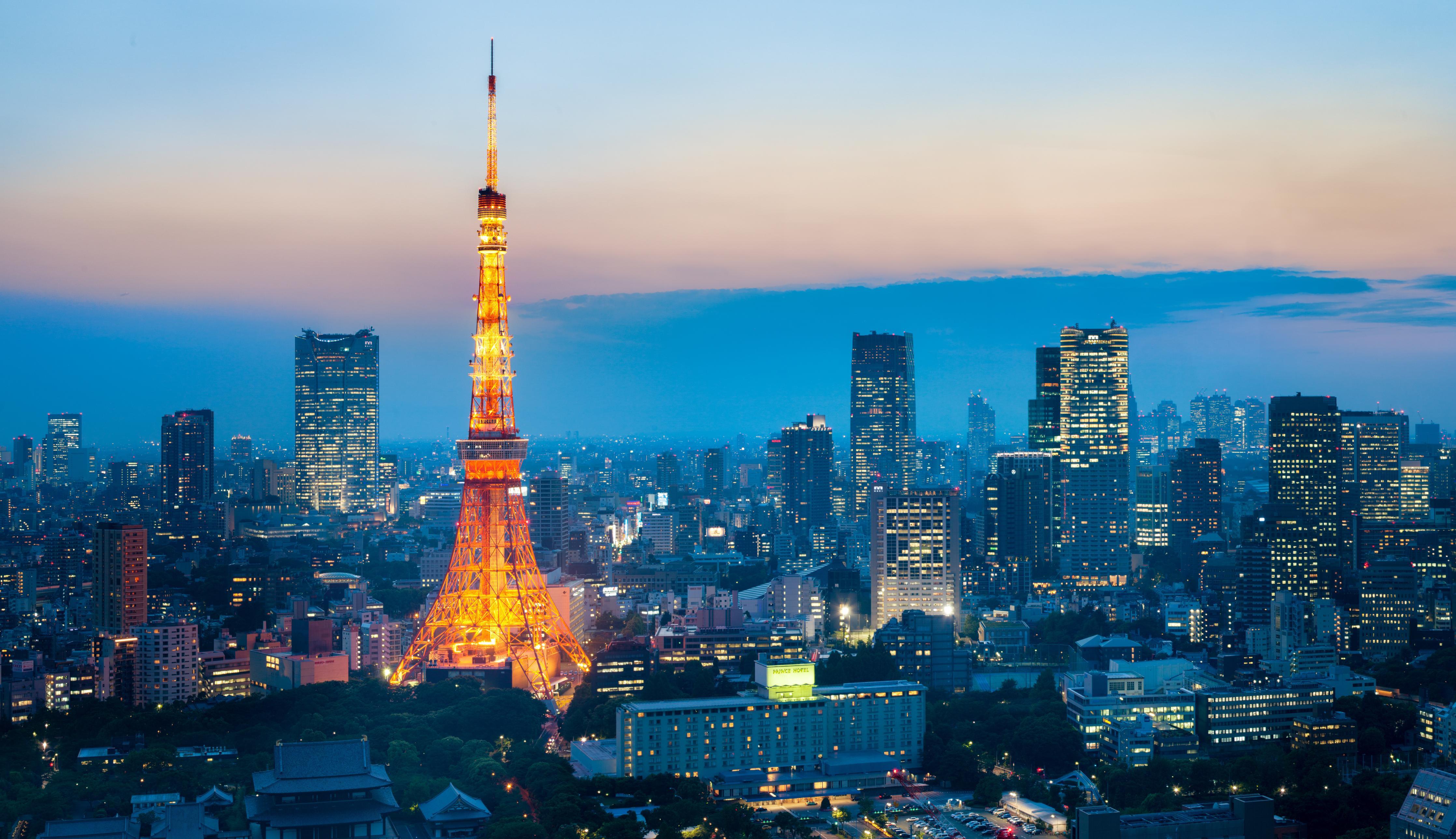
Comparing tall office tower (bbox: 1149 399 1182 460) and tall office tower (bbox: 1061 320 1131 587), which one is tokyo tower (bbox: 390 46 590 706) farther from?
tall office tower (bbox: 1149 399 1182 460)

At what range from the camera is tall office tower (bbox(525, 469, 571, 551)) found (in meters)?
49.6

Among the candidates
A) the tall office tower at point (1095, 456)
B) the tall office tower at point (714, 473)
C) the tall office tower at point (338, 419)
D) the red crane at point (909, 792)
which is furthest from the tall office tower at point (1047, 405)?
the red crane at point (909, 792)

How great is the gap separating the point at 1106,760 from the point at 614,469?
70.2m

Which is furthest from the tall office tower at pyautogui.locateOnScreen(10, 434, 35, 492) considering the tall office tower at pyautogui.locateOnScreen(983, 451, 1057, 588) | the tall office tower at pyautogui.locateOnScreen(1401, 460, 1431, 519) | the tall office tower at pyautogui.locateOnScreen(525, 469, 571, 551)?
the tall office tower at pyautogui.locateOnScreen(1401, 460, 1431, 519)

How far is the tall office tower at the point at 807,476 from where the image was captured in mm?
64562

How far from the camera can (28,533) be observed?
46.8m

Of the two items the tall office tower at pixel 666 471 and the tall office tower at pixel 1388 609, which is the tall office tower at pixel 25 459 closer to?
the tall office tower at pixel 666 471

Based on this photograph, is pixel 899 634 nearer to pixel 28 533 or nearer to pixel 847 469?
pixel 28 533

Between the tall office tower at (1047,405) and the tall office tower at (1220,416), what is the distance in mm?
Answer: 27384

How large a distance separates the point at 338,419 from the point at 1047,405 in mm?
32672

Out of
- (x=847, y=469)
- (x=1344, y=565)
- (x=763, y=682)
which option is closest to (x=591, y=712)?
(x=763, y=682)

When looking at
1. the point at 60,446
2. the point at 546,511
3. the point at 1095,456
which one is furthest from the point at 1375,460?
the point at 60,446

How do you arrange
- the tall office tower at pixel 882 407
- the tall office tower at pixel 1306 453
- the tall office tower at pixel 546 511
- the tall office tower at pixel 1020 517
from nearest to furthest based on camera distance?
the tall office tower at pixel 1306 453 < the tall office tower at pixel 1020 517 < the tall office tower at pixel 546 511 < the tall office tower at pixel 882 407

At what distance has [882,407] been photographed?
70938 mm
